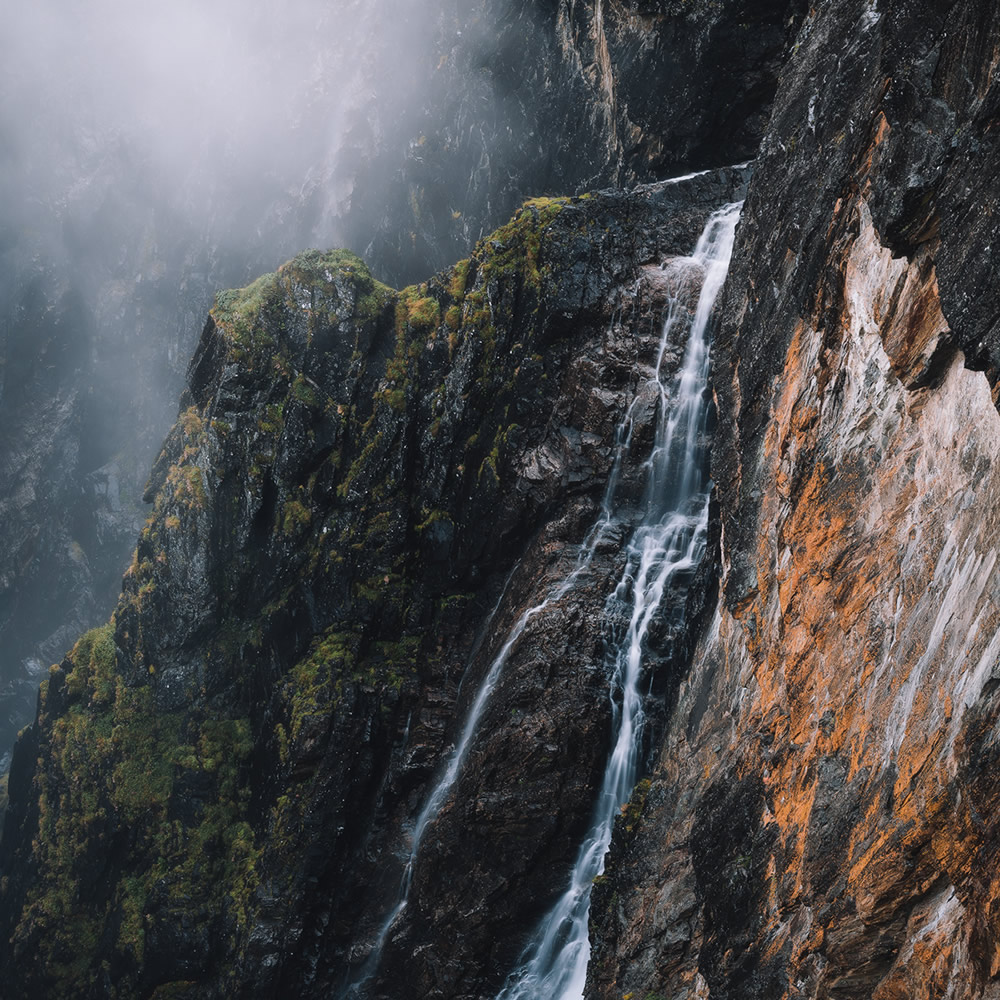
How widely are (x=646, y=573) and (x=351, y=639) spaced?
6.98 metres

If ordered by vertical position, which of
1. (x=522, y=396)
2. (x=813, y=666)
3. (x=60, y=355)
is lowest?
(x=813, y=666)

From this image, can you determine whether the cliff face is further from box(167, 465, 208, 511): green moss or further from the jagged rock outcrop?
box(167, 465, 208, 511): green moss

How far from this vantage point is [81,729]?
2141 cm

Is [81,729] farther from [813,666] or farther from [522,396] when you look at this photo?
[813,666]

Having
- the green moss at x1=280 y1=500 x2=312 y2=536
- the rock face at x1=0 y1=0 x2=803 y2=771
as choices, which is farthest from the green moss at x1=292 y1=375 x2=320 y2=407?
the rock face at x1=0 y1=0 x2=803 y2=771

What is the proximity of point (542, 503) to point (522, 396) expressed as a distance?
225cm

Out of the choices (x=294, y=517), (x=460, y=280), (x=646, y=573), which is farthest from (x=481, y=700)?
(x=460, y=280)

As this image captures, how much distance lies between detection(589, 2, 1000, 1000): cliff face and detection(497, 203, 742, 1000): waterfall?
193 centimetres

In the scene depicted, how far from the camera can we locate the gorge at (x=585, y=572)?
17.8ft

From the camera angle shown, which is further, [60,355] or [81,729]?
[60,355]

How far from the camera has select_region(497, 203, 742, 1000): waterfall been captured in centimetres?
1198

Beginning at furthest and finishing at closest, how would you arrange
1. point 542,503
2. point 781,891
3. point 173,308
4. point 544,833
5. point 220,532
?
point 173,308 < point 220,532 < point 542,503 < point 544,833 < point 781,891

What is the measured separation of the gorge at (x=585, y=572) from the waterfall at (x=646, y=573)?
58 mm

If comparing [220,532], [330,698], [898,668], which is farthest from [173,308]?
[898,668]
